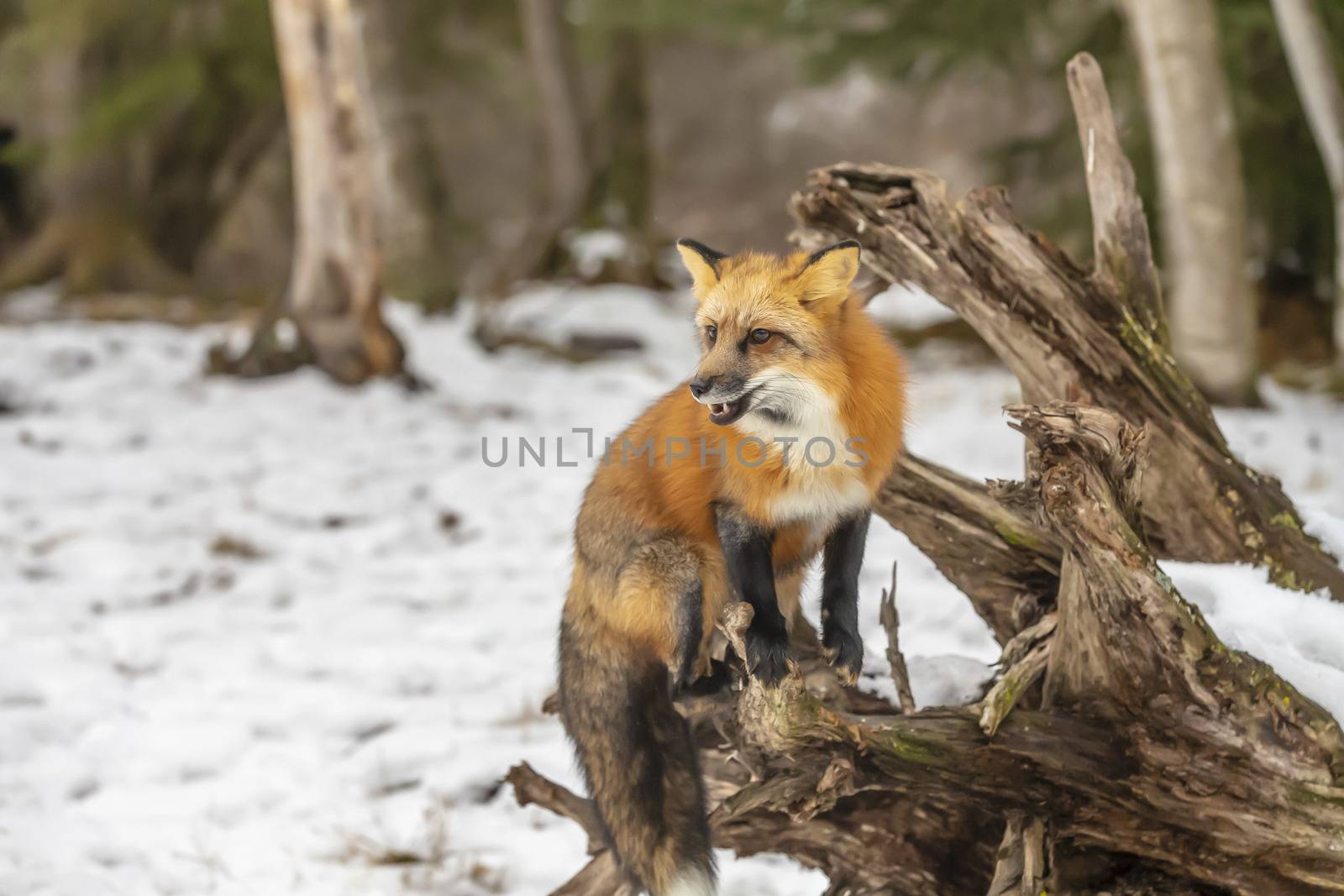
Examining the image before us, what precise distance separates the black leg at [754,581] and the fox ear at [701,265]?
50cm

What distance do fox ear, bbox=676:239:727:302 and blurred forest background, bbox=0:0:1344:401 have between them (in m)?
4.56

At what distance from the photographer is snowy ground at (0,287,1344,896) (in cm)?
323

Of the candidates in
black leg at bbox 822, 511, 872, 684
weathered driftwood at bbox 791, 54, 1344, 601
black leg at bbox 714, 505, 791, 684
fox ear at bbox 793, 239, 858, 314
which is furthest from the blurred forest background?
black leg at bbox 714, 505, 791, 684

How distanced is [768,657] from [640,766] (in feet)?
1.63

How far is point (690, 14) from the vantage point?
9.57 m

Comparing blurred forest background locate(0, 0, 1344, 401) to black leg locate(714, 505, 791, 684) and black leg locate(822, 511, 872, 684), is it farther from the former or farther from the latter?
black leg locate(714, 505, 791, 684)

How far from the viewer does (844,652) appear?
2531 mm

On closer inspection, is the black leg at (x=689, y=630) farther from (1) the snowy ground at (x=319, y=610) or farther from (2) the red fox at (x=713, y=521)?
(1) the snowy ground at (x=319, y=610)

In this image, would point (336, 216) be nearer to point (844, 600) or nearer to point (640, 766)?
point (640, 766)

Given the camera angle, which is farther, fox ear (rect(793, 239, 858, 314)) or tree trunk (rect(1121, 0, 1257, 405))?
tree trunk (rect(1121, 0, 1257, 405))

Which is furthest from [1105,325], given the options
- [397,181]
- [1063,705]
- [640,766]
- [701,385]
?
[397,181]

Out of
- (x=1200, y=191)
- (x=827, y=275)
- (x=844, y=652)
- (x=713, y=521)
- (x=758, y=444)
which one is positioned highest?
(x=1200, y=191)

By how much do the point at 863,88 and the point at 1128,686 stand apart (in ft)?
66.3

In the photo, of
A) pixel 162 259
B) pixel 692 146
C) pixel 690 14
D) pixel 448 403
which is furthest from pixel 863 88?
pixel 448 403
